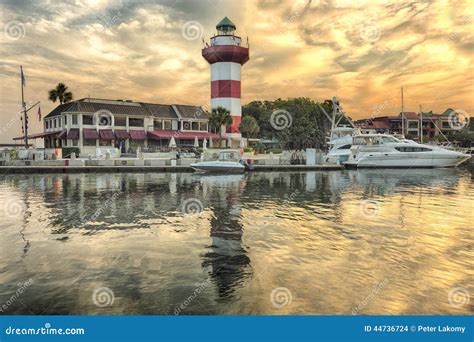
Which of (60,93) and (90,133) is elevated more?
(60,93)

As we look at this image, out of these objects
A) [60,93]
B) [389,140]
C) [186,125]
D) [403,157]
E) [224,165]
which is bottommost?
[224,165]

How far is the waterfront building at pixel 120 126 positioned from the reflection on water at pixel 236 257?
119 ft

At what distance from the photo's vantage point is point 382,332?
21.5 feet

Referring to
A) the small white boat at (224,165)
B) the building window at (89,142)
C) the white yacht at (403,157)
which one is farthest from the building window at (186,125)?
the white yacht at (403,157)

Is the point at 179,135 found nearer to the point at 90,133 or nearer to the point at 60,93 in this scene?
the point at 90,133

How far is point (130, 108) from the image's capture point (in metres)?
61.4

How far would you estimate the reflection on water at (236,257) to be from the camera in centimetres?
816

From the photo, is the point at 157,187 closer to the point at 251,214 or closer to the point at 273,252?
the point at 251,214

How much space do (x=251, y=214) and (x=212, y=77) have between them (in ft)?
172

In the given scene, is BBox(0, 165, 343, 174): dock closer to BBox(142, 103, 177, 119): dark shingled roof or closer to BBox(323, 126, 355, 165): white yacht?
BBox(323, 126, 355, 165): white yacht

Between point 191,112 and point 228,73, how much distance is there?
9.34m

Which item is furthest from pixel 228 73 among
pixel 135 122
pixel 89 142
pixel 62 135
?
pixel 62 135

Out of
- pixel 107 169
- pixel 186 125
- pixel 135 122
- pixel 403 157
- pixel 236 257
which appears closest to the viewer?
pixel 236 257

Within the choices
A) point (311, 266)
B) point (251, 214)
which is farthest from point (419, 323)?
point (251, 214)
